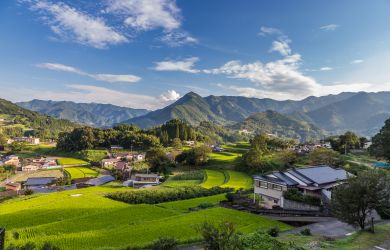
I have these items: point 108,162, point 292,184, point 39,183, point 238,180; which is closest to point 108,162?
point 108,162

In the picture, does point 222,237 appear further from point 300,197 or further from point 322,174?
point 322,174

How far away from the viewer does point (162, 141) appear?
102 metres

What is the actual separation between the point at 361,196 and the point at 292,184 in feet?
39.1

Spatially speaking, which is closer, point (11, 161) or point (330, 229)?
point (330, 229)

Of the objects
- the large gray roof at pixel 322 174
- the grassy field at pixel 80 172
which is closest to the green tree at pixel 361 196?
the large gray roof at pixel 322 174

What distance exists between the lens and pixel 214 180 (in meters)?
51.5

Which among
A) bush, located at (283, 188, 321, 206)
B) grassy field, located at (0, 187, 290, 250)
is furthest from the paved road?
bush, located at (283, 188, 321, 206)

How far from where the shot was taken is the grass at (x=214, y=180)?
47125 millimetres

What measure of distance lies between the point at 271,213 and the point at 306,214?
308 cm

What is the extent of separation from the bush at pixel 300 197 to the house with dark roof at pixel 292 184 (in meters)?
0.60

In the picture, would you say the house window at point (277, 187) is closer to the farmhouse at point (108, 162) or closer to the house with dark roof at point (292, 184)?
the house with dark roof at point (292, 184)

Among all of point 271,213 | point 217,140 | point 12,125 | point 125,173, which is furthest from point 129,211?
point 12,125

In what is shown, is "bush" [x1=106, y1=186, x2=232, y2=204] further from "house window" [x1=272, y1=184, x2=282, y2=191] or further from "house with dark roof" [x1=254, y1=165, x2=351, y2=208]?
"house window" [x1=272, y1=184, x2=282, y2=191]

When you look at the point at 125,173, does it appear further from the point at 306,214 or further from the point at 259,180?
the point at 306,214
